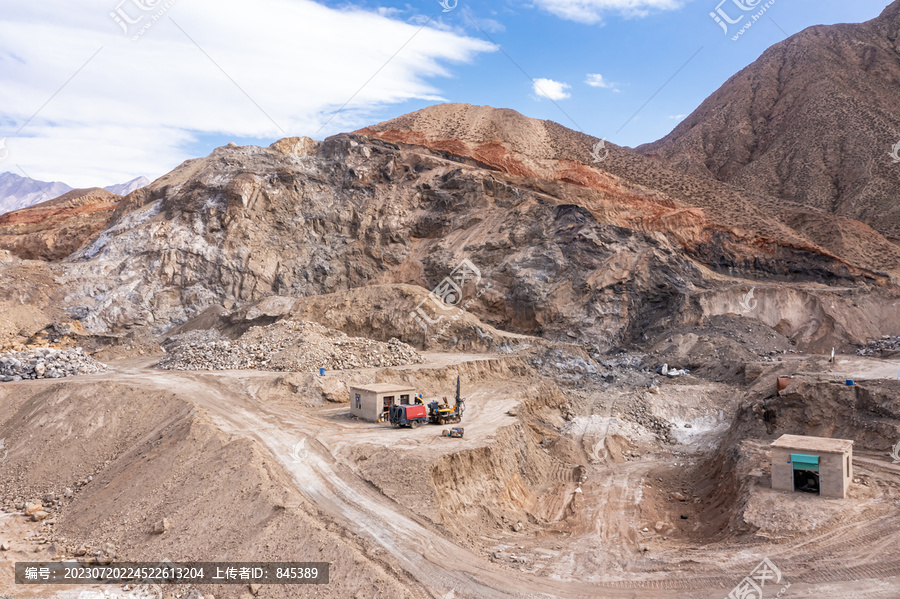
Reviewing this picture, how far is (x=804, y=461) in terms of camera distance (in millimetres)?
14617

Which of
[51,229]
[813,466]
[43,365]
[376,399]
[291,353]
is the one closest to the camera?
[813,466]

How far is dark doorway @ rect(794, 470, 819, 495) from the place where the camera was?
14609 millimetres

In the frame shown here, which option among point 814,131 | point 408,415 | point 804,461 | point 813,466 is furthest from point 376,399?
point 814,131

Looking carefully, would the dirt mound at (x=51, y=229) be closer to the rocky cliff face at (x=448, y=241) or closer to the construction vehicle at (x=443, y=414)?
the rocky cliff face at (x=448, y=241)

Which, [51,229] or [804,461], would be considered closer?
[804,461]

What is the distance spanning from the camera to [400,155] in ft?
173

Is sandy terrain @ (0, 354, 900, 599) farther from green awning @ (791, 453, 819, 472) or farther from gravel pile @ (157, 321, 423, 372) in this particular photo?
gravel pile @ (157, 321, 423, 372)

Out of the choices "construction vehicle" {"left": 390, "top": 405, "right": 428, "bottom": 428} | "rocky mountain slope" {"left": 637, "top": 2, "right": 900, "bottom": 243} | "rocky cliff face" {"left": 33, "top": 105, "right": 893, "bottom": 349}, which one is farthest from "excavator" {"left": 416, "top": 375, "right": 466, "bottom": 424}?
"rocky mountain slope" {"left": 637, "top": 2, "right": 900, "bottom": 243}

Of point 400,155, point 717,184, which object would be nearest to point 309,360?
point 400,155

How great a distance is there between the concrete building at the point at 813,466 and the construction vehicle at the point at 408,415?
36.1ft

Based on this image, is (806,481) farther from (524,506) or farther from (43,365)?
(43,365)

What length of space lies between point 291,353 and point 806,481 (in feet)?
69.3

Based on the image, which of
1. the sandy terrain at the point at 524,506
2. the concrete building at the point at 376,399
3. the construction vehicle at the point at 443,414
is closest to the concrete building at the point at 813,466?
the sandy terrain at the point at 524,506

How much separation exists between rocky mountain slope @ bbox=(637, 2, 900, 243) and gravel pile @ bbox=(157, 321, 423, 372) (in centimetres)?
4014
